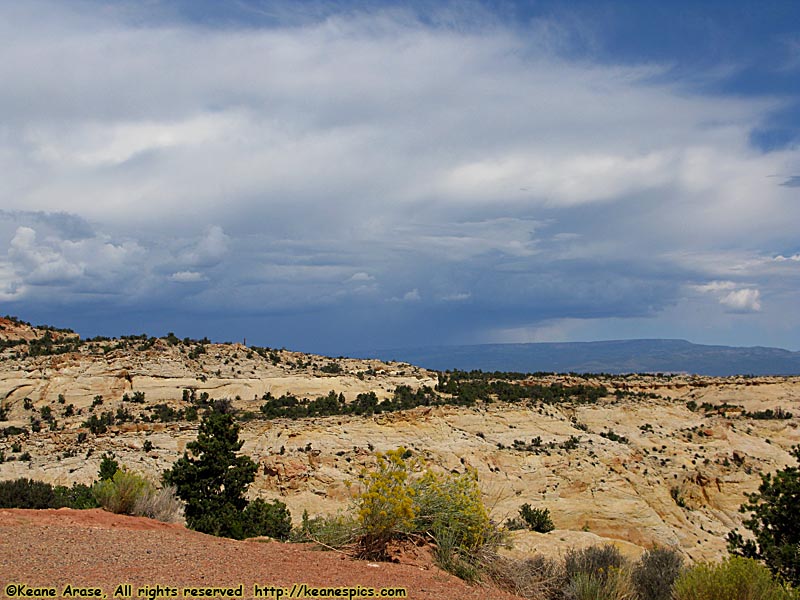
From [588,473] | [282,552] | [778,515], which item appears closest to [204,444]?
[282,552]

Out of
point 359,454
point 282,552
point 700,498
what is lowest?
point 700,498

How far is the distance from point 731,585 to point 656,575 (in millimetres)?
3026

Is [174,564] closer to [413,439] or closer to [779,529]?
[779,529]

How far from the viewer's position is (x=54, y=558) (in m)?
8.26

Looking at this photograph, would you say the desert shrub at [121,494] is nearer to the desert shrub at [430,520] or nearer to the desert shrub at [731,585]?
the desert shrub at [430,520]

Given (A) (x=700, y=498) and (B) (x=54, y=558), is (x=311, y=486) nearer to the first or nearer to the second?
(B) (x=54, y=558)

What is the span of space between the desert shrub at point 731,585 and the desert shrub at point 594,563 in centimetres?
137

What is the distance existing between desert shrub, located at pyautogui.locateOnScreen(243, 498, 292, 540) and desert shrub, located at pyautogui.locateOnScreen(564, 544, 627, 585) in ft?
21.8

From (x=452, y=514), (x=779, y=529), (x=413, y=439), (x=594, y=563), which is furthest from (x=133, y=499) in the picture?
(x=413, y=439)

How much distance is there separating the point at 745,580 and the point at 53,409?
32.3 meters

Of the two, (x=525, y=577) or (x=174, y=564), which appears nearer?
(x=174, y=564)

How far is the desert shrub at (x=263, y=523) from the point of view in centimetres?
1479

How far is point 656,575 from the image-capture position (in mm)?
11664

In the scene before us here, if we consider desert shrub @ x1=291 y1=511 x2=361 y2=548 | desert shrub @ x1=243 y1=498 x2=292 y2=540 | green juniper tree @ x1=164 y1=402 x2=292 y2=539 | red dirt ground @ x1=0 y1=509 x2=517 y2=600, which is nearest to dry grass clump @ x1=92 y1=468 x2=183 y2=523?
green juniper tree @ x1=164 y1=402 x2=292 y2=539
